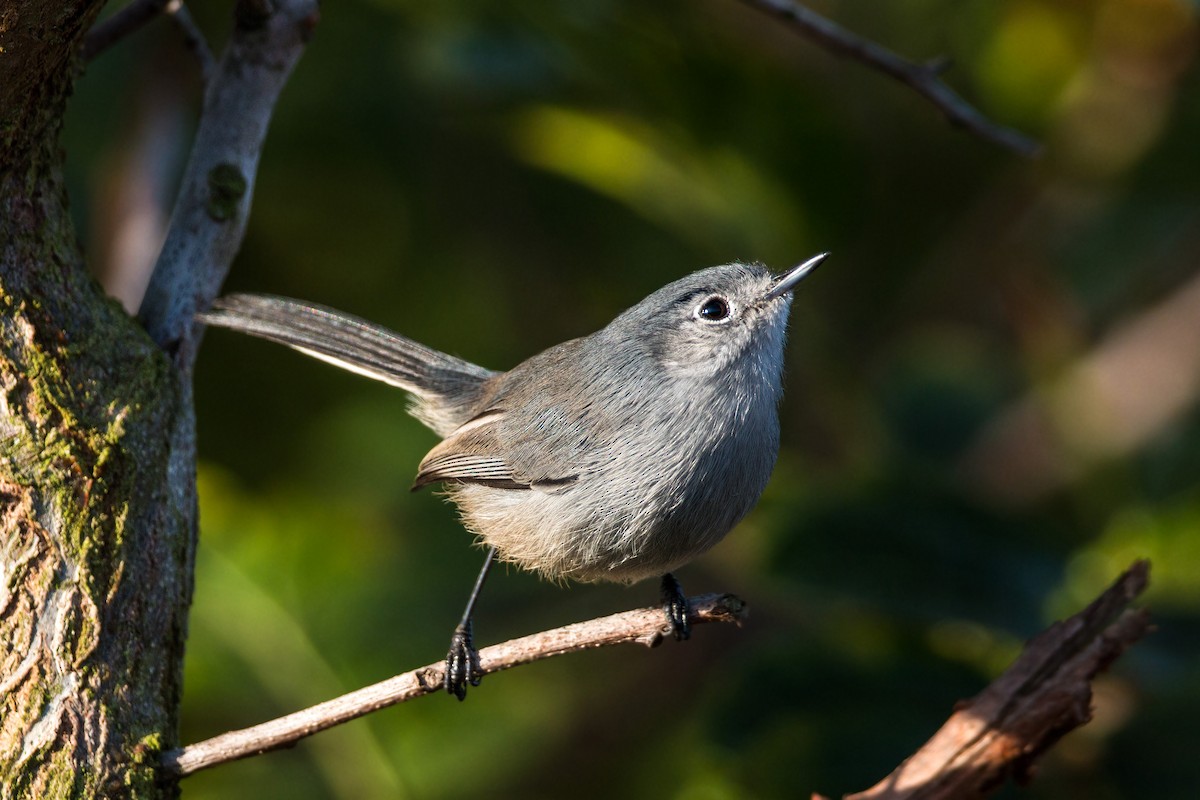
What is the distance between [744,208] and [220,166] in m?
1.92

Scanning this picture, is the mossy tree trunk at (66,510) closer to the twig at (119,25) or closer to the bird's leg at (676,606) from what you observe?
the twig at (119,25)

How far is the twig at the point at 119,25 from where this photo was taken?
2475 millimetres

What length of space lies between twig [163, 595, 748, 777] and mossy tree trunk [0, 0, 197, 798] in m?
0.12

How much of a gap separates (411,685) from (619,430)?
96 cm

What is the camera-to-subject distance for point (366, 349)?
3139 millimetres

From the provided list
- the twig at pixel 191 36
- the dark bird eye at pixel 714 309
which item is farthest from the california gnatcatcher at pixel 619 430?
the twig at pixel 191 36

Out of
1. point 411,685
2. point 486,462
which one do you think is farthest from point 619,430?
point 411,685

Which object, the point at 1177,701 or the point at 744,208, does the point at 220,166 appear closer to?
the point at 744,208

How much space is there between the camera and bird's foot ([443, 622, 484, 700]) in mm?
2623

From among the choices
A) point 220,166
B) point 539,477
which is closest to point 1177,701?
point 539,477

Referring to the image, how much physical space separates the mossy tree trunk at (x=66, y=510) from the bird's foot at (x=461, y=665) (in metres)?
0.72

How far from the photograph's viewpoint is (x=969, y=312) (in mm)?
5648

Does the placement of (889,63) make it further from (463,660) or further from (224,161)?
(463,660)

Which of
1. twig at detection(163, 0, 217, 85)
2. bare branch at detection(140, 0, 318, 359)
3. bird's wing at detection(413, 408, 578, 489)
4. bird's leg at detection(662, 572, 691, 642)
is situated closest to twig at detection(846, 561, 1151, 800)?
bird's leg at detection(662, 572, 691, 642)
